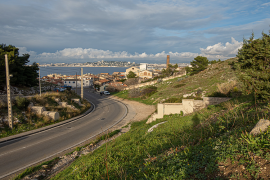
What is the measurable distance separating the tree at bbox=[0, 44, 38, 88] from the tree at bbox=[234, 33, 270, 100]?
31691 millimetres

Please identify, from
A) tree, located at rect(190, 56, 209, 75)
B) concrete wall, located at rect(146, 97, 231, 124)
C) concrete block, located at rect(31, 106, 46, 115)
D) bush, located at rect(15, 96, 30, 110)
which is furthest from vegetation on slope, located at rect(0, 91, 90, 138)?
tree, located at rect(190, 56, 209, 75)

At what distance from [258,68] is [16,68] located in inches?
1545

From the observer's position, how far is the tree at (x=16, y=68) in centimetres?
2531

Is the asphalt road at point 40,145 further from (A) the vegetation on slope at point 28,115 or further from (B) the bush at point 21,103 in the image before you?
(B) the bush at point 21,103

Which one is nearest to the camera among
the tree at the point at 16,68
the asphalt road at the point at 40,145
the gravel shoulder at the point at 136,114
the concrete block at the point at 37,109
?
the asphalt road at the point at 40,145

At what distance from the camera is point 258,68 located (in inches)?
426

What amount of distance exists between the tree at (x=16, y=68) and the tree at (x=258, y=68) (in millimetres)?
31691

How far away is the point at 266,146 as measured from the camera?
3820 millimetres

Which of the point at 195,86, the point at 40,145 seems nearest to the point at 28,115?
the point at 40,145

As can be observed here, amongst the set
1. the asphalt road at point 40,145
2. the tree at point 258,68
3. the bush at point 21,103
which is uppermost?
the tree at point 258,68

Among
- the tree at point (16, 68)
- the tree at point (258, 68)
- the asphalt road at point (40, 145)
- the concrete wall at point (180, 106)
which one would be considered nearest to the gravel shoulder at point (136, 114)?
the asphalt road at point (40, 145)

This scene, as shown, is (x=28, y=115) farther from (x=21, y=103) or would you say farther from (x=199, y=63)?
(x=199, y=63)

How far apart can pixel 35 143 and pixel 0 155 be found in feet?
8.40

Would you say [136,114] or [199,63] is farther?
[199,63]
